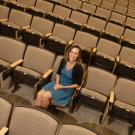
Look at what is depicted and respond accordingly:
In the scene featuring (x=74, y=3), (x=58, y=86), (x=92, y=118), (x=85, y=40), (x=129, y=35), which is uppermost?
(x=74, y=3)

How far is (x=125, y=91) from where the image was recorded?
290 cm

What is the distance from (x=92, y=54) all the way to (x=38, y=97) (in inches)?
46.5

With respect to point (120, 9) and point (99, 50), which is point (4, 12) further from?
point (120, 9)

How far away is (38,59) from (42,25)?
1.20 m

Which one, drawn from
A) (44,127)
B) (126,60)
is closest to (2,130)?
(44,127)

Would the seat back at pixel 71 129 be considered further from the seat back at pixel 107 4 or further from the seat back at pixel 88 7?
the seat back at pixel 107 4

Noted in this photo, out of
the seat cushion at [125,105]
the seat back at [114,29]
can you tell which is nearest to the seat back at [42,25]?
the seat back at [114,29]

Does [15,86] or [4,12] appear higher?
[4,12]

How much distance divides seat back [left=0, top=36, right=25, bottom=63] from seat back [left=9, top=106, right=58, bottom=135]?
3.91 feet

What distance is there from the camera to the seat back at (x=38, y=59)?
119 inches

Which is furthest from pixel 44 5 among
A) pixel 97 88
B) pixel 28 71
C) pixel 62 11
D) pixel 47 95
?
pixel 47 95

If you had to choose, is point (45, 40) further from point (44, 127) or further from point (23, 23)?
point (44, 127)

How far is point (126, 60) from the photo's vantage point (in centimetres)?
379

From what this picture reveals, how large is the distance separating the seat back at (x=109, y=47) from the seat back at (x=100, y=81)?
96cm
